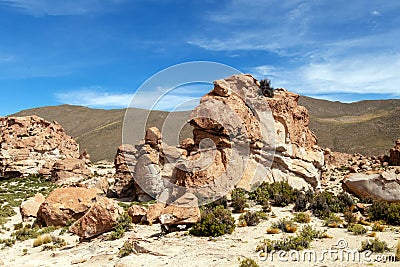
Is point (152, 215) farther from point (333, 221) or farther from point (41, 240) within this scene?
point (333, 221)

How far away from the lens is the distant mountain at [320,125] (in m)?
72.5

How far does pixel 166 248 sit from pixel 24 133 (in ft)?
138

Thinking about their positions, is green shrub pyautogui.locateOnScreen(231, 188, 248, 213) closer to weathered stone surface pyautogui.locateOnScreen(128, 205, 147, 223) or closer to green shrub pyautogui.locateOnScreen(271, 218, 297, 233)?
green shrub pyautogui.locateOnScreen(271, 218, 297, 233)

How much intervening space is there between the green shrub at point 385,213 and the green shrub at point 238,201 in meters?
5.53

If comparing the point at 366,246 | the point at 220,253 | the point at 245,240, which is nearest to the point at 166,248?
the point at 220,253

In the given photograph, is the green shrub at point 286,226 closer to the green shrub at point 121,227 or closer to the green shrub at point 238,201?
the green shrub at point 238,201

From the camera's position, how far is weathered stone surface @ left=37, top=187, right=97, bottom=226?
17.7m

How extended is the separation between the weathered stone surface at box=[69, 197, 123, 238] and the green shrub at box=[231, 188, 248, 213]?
5.75 meters

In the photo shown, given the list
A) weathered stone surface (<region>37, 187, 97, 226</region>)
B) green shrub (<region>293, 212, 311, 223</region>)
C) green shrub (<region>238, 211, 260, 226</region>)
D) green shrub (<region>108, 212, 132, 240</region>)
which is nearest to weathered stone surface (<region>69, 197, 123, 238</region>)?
green shrub (<region>108, 212, 132, 240</region>)

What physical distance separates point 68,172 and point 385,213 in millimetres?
34179

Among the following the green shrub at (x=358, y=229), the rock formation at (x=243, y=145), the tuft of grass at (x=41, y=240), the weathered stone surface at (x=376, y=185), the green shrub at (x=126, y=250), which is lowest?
the tuft of grass at (x=41, y=240)

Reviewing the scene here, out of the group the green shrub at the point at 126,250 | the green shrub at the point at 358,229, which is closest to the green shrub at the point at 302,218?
the green shrub at the point at 358,229

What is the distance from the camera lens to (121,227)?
1418cm

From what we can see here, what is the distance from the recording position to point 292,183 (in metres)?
20.3
